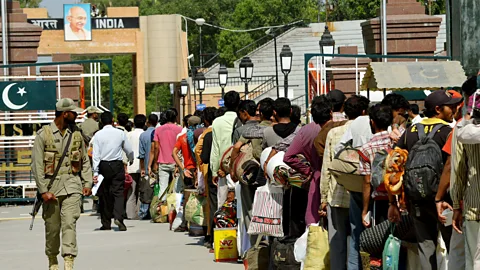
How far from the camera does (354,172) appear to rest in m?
10.0

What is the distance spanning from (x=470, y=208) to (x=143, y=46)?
205ft

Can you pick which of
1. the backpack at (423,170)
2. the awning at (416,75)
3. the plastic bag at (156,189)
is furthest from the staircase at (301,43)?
the backpack at (423,170)

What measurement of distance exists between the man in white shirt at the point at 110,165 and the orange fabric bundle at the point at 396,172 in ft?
30.6

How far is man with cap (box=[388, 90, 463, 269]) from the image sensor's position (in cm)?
883

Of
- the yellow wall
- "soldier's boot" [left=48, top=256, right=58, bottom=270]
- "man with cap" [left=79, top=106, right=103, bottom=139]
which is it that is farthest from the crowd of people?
the yellow wall

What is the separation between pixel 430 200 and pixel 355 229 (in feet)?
5.29

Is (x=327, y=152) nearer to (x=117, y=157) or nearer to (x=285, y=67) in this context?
(x=117, y=157)

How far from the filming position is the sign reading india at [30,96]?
74.4 ft

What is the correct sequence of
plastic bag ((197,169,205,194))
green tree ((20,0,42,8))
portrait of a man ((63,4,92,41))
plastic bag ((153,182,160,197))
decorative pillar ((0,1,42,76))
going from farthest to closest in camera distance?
1. green tree ((20,0,42,8))
2. portrait of a man ((63,4,92,41))
3. decorative pillar ((0,1,42,76))
4. plastic bag ((153,182,160,197))
5. plastic bag ((197,169,205,194))

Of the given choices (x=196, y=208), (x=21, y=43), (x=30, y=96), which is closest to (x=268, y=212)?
(x=196, y=208)

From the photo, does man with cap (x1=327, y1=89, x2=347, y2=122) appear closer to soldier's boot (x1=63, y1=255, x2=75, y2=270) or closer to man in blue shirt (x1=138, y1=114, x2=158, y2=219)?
soldier's boot (x1=63, y1=255, x2=75, y2=270)

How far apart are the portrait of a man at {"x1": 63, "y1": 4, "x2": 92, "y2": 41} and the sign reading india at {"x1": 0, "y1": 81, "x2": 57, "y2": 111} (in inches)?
1653

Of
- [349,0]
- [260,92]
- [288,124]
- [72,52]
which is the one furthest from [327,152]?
[349,0]

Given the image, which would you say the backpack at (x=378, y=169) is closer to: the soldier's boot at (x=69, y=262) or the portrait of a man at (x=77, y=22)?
the soldier's boot at (x=69, y=262)
